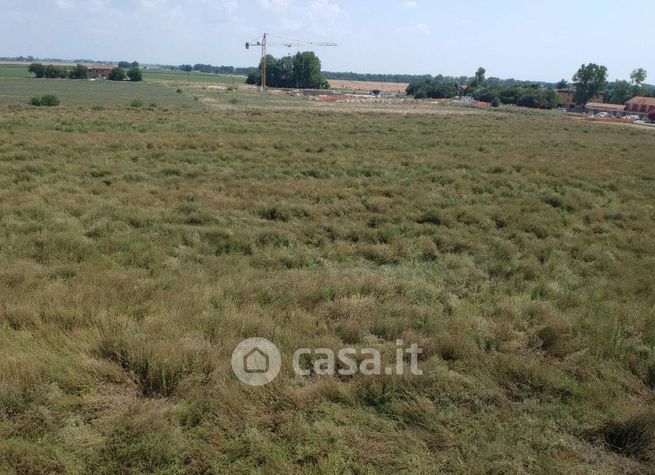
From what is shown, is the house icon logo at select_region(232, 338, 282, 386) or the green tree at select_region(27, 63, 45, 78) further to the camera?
the green tree at select_region(27, 63, 45, 78)

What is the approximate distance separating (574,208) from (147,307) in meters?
10.8

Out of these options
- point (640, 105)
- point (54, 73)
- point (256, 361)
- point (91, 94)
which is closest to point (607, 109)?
point (640, 105)

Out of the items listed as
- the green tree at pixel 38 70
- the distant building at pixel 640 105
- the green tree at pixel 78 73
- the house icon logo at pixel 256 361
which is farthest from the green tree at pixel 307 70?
the house icon logo at pixel 256 361

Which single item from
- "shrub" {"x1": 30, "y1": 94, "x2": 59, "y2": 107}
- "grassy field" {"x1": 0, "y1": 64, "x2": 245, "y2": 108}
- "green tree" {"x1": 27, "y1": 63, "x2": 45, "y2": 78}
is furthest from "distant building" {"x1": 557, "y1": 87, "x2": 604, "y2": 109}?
"green tree" {"x1": 27, "y1": 63, "x2": 45, "y2": 78}

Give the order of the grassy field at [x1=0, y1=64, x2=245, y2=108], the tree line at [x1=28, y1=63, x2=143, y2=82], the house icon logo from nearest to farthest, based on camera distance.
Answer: the house icon logo → the grassy field at [x1=0, y1=64, x2=245, y2=108] → the tree line at [x1=28, y1=63, x2=143, y2=82]

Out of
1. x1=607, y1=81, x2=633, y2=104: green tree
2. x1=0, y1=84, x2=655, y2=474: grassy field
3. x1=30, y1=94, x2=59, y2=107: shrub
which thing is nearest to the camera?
x1=0, y1=84, x2=655, y2=474: grassy field

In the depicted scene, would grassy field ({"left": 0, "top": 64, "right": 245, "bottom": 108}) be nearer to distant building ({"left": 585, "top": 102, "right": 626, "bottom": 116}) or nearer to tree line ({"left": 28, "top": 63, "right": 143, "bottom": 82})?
tree line ({"left": 28, "top": 63, "right": 143, "bottom": 82})

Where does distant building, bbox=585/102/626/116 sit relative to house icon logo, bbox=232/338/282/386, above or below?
above

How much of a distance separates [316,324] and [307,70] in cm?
14903

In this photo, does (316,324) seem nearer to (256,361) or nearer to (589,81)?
(256,361)

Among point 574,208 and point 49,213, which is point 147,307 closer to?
point 49,213

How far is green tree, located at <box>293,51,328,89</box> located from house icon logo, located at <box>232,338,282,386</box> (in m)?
148

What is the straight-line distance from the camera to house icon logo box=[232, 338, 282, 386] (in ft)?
13.4

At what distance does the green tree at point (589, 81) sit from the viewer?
119 meters
